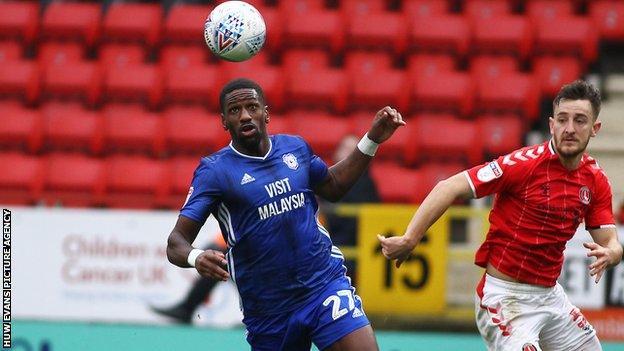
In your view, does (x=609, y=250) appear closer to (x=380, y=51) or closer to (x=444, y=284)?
(x=444, y=284)

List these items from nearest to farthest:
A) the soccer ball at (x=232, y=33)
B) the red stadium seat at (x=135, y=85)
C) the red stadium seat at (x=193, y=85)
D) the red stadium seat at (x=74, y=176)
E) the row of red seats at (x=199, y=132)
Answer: the soccer ball at (x=232, y=33) → the red stadium seat at (x=74, y=176) → the row of red seats at (x=199, y=132) → the red stadium seat at (x=193, y=85) → the red stadium seat at (x=135, y=85)

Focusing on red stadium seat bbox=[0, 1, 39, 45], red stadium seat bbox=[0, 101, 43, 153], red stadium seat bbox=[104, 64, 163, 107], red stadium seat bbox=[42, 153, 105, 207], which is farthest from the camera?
red stadium seat bbox=[0, 1, 39, 45]

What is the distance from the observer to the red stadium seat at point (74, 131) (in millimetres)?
11690

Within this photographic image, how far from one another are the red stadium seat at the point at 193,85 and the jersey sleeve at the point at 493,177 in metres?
6.65

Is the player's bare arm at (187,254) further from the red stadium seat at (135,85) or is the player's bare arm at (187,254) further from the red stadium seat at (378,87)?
the red stadium seat at (135,85)

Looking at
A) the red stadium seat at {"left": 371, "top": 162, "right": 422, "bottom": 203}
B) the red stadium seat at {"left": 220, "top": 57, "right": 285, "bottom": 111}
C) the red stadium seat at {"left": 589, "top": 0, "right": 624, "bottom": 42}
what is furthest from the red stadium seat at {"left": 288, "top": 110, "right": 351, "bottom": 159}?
the red stadium seat at {"left": 589, "top": 0, "right": 624, "bottom": 42}

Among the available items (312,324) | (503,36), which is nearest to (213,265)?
(312,324)

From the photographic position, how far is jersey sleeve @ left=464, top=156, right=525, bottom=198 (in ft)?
18.3

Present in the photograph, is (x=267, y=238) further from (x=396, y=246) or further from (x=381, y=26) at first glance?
(x=381, y=26)

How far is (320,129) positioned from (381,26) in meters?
1.59

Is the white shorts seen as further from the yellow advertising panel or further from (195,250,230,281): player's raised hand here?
the yellow advertising panel

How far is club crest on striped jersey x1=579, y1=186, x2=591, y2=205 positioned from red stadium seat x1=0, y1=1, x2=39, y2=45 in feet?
28.0

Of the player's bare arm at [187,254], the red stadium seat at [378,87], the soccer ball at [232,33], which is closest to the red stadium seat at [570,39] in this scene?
the red stadium seat at [378,87]

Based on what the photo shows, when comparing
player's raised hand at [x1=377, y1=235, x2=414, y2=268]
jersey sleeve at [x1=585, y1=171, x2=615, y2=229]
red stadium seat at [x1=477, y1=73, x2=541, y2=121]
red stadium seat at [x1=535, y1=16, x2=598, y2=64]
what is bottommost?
player's raised hand at [x1=377, y1=235, x2=414, y2=268]
